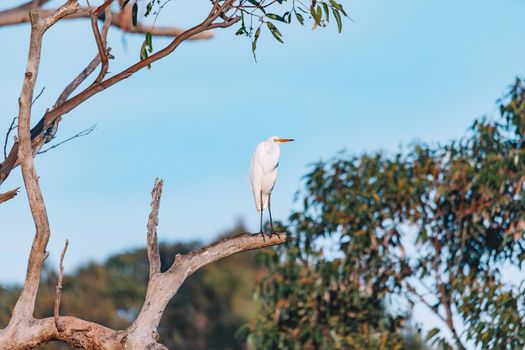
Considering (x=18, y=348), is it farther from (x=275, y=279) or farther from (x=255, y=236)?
(x=275, y=279)

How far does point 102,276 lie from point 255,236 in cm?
2614

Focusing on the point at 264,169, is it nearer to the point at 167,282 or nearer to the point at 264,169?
the point at 264,169

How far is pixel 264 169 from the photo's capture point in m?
8.40

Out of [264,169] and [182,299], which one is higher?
[182,299]

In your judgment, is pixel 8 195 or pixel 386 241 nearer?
pixel 8 195

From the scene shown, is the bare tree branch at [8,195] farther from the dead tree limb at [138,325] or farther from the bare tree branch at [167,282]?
the bare tree branch at [167,282]

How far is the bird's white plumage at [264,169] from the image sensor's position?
27.5ft

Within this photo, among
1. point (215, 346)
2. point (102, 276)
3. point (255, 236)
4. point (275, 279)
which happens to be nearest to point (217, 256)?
point (255, 236)

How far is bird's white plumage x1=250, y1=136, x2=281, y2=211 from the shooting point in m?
8.38

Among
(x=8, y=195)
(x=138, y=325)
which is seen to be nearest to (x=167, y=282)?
(x=138, y=325)

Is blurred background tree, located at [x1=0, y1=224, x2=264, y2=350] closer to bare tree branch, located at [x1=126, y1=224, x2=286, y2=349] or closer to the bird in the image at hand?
the bird

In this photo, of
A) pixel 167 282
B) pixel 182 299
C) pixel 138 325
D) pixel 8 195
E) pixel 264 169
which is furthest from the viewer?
pixel 182 299

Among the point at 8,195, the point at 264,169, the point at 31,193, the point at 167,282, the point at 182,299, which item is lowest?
the point at 167,282

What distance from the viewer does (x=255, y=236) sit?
6320 mm
